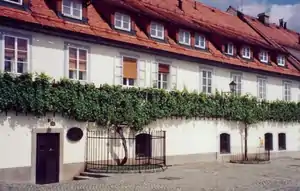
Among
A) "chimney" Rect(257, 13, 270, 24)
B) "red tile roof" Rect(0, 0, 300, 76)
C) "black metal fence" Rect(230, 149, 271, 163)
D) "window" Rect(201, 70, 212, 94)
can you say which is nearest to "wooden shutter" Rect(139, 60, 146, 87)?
"red tile roof" Rect(0, 0, 300, 76)

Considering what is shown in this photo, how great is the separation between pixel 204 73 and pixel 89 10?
27.0ft

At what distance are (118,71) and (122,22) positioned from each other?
264 centimetres

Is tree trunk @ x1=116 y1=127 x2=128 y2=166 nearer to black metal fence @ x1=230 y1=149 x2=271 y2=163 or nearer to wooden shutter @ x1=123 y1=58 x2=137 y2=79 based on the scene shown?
wooden shutter @ x1=123 y1=58 x2=137 y2=79

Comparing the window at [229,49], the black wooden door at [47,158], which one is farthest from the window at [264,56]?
the black wooden door at [47,158]

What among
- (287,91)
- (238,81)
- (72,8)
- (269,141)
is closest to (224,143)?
(238,81)

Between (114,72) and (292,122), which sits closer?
(114,72)

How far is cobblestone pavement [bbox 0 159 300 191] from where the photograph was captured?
1469 centimetres

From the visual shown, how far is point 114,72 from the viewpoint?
2044cm

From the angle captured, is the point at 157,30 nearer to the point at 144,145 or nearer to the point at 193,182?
the point at 144,145

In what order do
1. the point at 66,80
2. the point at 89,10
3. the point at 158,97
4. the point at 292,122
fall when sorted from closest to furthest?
1. the point at 66,80
2. the point at 89,10
3. the point at 158,97
4. the point at 292,122

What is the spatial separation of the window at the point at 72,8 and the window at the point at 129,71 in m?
3.15

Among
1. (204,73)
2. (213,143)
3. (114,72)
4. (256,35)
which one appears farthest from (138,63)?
(256,35)

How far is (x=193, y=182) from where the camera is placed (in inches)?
642

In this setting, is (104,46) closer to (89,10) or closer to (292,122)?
(89,10)
